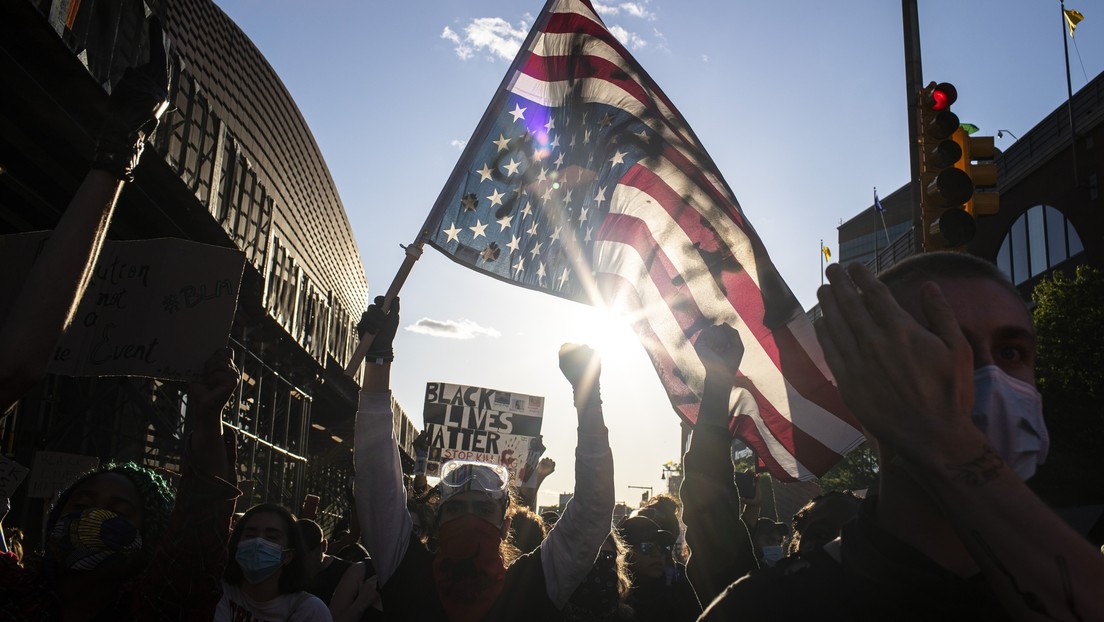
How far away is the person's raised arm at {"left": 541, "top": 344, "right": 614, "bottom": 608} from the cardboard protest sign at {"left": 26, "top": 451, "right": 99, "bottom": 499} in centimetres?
588

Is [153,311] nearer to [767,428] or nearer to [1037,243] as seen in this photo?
A: [767,428]

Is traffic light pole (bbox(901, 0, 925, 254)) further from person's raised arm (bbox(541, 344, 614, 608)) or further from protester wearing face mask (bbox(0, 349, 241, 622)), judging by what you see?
protester wearing face mask (bbox(0, 349, 241, 622))

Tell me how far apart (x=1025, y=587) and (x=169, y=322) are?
3490 mm

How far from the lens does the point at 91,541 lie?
7.77ft

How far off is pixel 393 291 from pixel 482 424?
9604mm

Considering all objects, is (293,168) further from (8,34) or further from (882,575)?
(882,575)

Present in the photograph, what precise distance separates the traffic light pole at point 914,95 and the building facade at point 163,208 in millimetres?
4212

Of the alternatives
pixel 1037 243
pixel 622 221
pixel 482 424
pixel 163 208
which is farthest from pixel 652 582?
pixel 1037 243

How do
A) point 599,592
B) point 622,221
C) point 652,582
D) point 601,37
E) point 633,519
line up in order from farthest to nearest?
point 601,37
point 622,221
point 633,519
point 652,582
point 599,592

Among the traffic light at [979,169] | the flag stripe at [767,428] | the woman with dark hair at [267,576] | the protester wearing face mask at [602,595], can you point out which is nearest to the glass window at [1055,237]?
the traffic light at [979,169]

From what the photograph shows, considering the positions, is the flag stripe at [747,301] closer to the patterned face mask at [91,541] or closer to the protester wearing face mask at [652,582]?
the protester wearing face mask at [652,582]

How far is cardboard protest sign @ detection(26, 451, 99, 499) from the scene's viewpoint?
292 inches

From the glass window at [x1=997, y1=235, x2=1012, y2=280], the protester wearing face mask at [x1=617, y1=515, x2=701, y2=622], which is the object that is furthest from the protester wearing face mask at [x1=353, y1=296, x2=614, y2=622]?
the glass window at [x1=997, y1=235, x2=1012, y2=280]

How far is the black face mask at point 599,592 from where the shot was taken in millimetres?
3865
